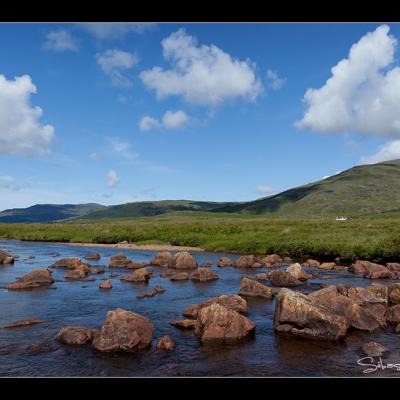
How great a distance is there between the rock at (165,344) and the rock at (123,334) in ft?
1.81

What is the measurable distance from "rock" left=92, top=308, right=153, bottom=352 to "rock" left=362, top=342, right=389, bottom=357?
32.3ft

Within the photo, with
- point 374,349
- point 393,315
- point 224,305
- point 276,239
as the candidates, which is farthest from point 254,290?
point 276,239

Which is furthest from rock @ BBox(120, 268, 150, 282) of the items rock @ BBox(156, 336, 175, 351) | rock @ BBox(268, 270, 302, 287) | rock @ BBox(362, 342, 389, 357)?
rock @ BBox(362, 342, 389, 357)

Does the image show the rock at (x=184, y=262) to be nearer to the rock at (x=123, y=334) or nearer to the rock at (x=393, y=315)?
the rock at (x=393, y=315)

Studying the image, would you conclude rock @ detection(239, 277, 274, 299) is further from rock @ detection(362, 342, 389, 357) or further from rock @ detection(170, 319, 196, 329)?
rock @ detection(362, 342, 389, 357)

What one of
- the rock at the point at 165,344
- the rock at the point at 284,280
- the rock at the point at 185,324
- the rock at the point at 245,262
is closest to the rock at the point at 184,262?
the rock at the point at 245,262

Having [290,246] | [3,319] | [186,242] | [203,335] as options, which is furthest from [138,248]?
[203,335]

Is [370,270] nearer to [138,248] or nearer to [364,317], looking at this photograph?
Answer: [364,317]

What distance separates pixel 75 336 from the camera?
1966 cm

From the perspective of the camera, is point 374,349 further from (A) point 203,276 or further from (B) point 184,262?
(B) point 184,262

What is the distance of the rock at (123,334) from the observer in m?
18.6

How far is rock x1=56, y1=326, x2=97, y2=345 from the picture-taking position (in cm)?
1956
